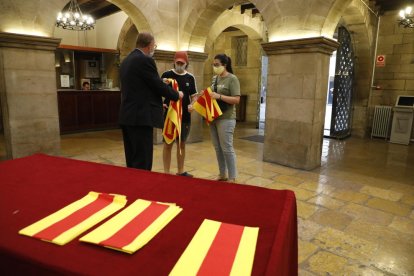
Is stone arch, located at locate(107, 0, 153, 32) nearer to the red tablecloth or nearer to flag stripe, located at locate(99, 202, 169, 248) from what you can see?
the red tablecloth

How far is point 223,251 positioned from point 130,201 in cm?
50

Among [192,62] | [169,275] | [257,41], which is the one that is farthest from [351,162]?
[257,41]

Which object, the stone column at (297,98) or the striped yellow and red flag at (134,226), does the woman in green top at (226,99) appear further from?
the striped yellow and red flag at (134,226)

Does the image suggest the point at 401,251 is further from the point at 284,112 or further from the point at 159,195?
the point at 284,112

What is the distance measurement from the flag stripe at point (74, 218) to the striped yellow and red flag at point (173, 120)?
7.09 ft

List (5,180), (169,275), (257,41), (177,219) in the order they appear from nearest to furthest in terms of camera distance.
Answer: (169,275) < (177,219) < (5,180) < (257,41)

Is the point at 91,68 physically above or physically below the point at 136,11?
below

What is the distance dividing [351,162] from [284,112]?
5.12 feet

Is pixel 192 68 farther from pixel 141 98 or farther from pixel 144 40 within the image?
pixel 141 98

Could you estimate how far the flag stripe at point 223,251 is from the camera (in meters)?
0.79

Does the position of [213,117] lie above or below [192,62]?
below

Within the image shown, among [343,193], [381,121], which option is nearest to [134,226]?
[343,193]

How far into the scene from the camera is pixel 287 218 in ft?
3.52

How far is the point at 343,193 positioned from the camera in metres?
3.53
